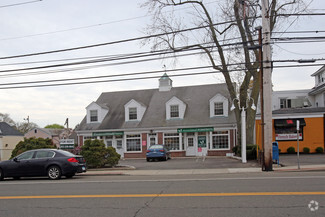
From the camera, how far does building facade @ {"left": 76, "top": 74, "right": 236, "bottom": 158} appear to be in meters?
33.4

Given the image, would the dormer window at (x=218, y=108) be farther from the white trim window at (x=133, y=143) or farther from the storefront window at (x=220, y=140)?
the white trim window at (x=133, y=143)

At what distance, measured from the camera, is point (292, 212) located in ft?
23.7

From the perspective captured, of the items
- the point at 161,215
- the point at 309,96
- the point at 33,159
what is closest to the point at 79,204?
the point at 161,215

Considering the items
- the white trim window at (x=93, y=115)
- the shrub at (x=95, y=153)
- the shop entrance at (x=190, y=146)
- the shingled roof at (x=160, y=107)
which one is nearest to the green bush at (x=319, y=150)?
the shingled roof at (x=160, y=107)

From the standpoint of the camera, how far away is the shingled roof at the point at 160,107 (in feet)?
113

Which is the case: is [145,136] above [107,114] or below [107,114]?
below

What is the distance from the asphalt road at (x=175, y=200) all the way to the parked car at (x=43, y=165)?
3402mm

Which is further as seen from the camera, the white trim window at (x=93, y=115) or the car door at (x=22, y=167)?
the white trim window at (x=93, y=115)

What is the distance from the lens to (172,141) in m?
34.5

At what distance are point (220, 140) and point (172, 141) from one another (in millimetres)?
4837

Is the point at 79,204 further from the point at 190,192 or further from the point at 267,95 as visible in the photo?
the point at 267,95

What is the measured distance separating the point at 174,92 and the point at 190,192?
96.0 ft

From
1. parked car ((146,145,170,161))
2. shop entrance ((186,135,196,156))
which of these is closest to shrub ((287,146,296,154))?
shop entrance ((186,135,196,156))

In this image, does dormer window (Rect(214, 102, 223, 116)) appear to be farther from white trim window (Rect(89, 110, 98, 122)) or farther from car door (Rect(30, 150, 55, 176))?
car door (Rect(30, 150, 55, 176))
